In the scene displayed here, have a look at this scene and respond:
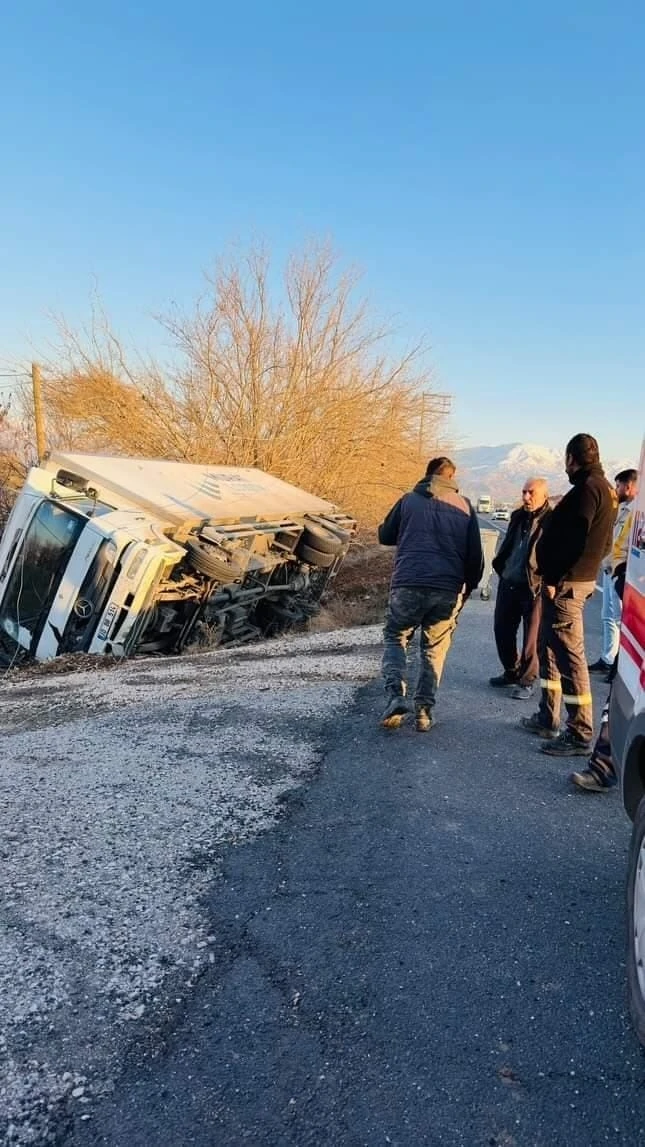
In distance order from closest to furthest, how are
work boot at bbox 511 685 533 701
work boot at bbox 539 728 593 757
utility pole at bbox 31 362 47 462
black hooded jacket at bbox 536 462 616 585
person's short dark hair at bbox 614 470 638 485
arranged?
black hooded jacket at bbox 536 462 616 585, work boot at bbox 539 728 593 757, work boot at bbox 511 685 533 701, person's short dark hair at bbox 614 470 638 485, utility pole at bbox 31 362 47 462

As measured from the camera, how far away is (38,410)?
2047 centimetres

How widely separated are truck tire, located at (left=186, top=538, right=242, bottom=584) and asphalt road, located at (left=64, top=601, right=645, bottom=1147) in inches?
177

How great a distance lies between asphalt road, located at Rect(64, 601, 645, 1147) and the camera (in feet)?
6.06

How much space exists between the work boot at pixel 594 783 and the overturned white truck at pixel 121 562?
187 inches

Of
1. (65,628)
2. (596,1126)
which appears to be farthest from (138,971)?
(65,628)

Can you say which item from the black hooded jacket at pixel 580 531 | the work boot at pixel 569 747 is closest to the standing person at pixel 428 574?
the black hooded jacket at pixel 580 531

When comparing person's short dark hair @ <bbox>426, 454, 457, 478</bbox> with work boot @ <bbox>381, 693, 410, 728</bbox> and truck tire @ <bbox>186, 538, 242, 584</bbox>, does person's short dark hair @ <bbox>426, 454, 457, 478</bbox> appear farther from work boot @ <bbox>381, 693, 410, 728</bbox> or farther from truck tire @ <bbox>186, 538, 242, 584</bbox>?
truck tire @ <bbox>186, 538, 242, 584</bbox>

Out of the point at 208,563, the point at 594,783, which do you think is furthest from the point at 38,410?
the point at 594,783

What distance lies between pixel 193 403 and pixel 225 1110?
20.0 meters

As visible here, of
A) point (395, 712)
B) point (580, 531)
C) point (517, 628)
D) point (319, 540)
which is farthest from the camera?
point (319, 540)

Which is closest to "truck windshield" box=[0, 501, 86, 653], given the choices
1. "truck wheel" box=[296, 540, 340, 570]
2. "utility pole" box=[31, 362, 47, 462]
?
"truck wheel" box=[296, 540, 340, 570]

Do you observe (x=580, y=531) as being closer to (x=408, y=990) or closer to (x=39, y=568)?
(x=408, y=990)

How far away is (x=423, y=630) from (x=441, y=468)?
1.07 meters

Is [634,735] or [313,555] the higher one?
[634,735]
